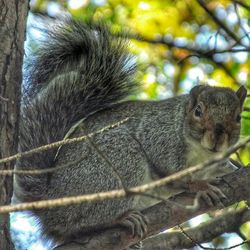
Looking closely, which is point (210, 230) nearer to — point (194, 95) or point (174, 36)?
point (194, 95)

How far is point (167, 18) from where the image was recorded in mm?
4387

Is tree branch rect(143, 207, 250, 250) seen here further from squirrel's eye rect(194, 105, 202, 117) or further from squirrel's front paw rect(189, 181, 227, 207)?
squirrel's eye rect(194, 105, 202, 117)

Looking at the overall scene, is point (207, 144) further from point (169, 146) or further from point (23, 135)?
point (23, 135)

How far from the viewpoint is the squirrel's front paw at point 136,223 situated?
2523 millimetres

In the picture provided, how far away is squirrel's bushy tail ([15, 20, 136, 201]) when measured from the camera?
8.95 feet

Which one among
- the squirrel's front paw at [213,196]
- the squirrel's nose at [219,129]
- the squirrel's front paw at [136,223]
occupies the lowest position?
the squirrel's front paw at [136,223]

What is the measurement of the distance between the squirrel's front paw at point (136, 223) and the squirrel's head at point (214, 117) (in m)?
0.45

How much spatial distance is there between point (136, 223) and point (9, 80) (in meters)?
0.79

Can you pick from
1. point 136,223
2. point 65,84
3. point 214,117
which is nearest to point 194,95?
point 214,117

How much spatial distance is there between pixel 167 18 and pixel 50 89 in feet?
5.87

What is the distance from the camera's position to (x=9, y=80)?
222 cm

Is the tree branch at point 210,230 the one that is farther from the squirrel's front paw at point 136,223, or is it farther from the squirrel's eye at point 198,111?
the squirrel's eye at point 198,111

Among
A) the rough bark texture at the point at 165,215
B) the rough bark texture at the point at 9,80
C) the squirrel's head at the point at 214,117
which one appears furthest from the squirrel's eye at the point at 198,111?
the rough bark texture at the point at 9,80

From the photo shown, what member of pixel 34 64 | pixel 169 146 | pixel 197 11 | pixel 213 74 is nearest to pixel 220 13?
pixel 197 11
